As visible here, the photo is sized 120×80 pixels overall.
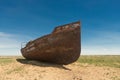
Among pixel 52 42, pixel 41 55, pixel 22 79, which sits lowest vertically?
pixel 22 79

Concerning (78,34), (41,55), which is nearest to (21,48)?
(41,55)

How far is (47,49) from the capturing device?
20297mm

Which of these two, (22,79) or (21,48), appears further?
(21,48)

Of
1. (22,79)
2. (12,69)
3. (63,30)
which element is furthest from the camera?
(63,30)

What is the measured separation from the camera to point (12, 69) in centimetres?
1834

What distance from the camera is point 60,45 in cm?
1969

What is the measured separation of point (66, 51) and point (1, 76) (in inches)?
276

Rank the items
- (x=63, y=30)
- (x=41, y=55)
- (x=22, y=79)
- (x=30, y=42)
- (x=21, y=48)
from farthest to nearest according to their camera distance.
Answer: (x=21, y=48), (x=30, y=42), (x=41, y=55), (x=63, y=30), (x=22, y=79)

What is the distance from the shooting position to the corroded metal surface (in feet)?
63.8

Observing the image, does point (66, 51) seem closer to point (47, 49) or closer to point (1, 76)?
point (47, 49)

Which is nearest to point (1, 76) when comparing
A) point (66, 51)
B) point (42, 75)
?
point (42, 75)

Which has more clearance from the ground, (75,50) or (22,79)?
(75,50)

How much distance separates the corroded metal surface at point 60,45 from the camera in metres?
19.5

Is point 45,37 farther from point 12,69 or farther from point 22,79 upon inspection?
point 22,79
